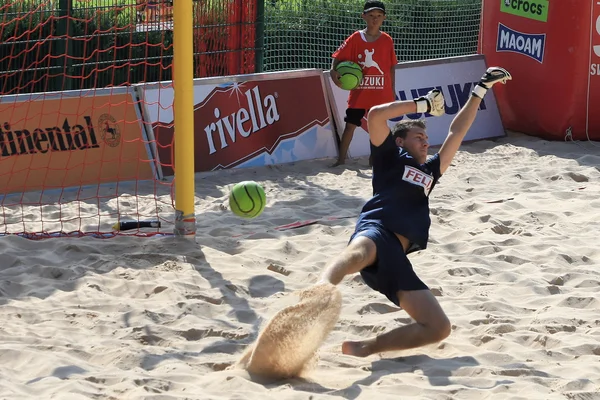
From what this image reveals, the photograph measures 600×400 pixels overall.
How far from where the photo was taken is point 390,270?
16.1 ft

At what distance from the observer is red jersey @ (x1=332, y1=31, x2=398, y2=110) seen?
385 inches

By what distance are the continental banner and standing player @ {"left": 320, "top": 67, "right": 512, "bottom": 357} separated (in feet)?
13.8

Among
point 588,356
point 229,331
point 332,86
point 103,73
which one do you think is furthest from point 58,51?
point 588,356

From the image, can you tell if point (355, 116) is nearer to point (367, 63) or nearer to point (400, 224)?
point (367, 63)

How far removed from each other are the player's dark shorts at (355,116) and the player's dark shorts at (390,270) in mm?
4857

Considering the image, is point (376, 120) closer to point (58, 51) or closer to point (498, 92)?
point (58, 51)

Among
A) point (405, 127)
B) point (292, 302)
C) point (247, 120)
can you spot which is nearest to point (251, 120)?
point (247, 120)

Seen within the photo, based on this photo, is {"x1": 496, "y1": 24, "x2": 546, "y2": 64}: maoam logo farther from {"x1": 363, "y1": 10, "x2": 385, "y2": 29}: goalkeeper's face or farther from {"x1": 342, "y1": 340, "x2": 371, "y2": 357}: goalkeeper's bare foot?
{"x1": 342, "y1": 340, "x2": 371, "y2": 357}: goalkeeper's bare foot

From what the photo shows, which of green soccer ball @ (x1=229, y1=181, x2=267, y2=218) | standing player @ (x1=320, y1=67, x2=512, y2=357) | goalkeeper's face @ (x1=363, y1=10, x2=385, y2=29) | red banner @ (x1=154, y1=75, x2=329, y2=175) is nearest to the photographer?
standing player @ (x1=320, y1=67, x2=512, y2=357)

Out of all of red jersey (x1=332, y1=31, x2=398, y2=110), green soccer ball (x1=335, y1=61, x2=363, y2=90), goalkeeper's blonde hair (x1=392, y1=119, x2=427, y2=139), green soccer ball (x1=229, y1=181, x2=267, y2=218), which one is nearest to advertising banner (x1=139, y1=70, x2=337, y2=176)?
red jersey (x1=332, y1=31, x2=398, y2=110)

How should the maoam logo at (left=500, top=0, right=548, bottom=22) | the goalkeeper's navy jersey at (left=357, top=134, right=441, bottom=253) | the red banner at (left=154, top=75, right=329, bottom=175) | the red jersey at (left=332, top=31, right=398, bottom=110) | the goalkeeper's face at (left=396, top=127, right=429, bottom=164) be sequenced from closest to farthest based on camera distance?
the goalkeeper's navy jersey at (left=357, top=134, right=441, bottom=253) → the goalkeeper's face at (left=396, top=127, right=429, bottom=164) → the red banner at (left=154, top=75, right=329, bottom=175) → the red jersey at (left=332, top=31, right=398, bottom=110) → the maoam logo at (left=500, top=0, right=548, bottom=22)

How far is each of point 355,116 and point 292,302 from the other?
5.54 meters

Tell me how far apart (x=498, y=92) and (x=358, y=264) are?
23.9 ft

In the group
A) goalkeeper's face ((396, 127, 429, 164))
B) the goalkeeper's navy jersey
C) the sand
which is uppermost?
goalkeeper's face ((396, 127, 429, 164))
